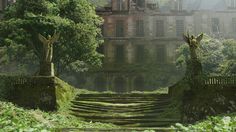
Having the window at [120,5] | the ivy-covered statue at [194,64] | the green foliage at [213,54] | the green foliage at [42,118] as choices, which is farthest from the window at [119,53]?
the green foliage at [42,118]

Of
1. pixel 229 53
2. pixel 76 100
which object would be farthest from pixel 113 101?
pixel 229 53

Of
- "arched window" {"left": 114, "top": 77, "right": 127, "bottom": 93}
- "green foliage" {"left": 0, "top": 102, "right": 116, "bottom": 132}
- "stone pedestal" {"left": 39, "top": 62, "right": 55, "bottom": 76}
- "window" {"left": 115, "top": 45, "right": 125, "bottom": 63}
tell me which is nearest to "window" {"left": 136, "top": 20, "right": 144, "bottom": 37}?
"window" {"left": 115, "top": 45, "right": 125, "bottom": 63}

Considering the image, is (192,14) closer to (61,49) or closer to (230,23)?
(230,23)

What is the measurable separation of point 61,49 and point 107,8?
2483cm

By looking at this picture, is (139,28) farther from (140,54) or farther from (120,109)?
(120,109)

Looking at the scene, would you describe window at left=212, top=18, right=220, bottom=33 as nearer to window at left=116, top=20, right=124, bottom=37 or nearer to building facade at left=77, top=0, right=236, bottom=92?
building facade at left=77, top=0, right=236, bottom=92

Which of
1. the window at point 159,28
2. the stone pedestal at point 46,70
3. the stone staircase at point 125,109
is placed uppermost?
the window at point 159,28

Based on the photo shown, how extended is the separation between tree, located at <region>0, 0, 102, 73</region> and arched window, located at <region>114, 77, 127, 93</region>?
17330 mm

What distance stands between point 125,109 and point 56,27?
10.3 metres

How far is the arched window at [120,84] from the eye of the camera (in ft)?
178

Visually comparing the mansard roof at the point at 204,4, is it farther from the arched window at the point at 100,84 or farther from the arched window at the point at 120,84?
the arched window at the point at 100,84

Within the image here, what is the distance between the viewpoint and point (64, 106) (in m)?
24.0

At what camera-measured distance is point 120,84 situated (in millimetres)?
54406

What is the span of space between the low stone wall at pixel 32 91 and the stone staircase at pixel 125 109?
151cm
